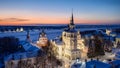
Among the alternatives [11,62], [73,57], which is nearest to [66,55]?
[73,57]

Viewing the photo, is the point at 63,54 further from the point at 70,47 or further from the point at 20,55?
the point at 20,55

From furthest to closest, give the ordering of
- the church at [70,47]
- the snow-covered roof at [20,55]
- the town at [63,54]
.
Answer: the church at [70,47] → the snow-covered roof at [20,55] → the town at [63,54]

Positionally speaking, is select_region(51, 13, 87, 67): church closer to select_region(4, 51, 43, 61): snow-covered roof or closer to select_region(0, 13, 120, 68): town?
select_region(0, 13, 120, 68): town

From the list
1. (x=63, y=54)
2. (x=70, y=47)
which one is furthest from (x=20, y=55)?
(x=63, y=54)

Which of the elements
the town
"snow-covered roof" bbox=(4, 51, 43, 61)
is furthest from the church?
"snow-covered roof" bbox=(4, 51, 43, 61)

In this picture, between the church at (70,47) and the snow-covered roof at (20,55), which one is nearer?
the snow-covered roof at (20,55)

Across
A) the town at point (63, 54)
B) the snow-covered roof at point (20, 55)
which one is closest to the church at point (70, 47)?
the town at point (63, 54)

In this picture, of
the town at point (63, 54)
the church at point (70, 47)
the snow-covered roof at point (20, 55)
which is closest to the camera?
the town at point (63, 54)

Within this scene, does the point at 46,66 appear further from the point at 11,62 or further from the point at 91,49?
the point at 91,49

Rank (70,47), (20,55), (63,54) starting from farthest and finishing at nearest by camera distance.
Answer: (63,54), (70,47), (20,55)

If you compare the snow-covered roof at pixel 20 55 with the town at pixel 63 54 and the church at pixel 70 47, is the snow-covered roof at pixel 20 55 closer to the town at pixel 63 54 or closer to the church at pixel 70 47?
the town at pixel 63 54

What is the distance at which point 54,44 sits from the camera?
34.3 ft

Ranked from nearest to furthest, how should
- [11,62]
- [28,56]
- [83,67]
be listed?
[83,67] < [11,62] < [28,56]

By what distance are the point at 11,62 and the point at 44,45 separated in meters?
3.82
